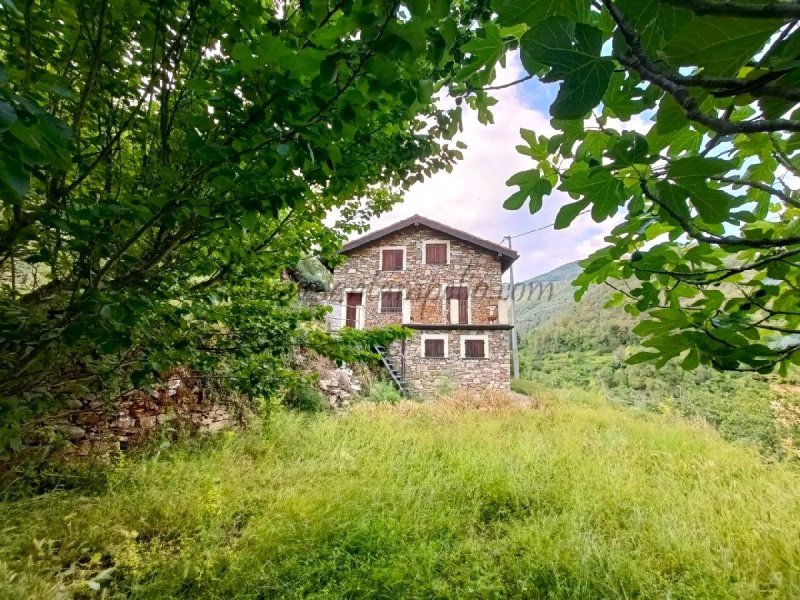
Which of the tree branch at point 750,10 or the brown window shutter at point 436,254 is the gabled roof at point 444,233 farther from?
the tree branch at point 750,10

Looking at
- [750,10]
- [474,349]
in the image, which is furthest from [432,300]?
[750,10]

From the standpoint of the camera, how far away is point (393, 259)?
13414 mm

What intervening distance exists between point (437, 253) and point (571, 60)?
1293 cm

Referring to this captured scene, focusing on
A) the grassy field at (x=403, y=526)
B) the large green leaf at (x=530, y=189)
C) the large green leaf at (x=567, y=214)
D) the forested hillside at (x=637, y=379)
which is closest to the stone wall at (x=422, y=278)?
the forested hillside at (x=637, y=379)

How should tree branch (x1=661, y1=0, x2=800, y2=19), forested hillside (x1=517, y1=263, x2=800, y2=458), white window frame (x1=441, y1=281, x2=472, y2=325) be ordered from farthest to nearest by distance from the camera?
white window frame (x1=441, y1=281, x2=472, y2=325)
forested hillside (x1=517, y1=263, x2=800, y2=458)
tree branch (x1=661, y1=0, x2=800, y2=19)

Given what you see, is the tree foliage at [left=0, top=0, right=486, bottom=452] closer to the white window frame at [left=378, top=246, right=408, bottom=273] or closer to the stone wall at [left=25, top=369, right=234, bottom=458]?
the stone wall at [left=25, top=369, right=234, bottom=458]

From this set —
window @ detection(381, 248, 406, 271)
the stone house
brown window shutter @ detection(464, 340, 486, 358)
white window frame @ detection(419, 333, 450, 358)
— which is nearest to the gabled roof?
the stone house

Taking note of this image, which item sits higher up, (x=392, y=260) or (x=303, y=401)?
(x=392, y=260)

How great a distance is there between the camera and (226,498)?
3.22m

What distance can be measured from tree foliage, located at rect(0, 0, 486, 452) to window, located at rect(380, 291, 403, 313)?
36.1 feet

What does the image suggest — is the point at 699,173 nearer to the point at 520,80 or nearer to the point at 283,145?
the point at 520,80

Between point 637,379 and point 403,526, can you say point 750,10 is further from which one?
point 637,379

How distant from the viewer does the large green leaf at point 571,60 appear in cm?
40

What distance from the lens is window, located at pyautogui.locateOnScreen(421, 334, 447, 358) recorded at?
11.9 metres
